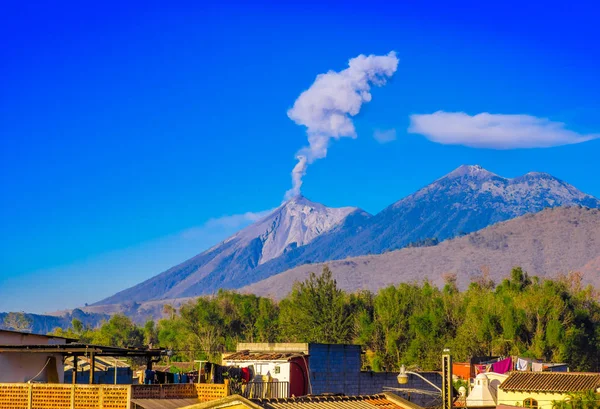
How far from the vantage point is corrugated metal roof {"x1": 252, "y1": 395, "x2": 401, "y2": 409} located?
21263mm

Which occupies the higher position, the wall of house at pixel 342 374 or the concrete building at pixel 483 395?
the wall of house at pixel 342 374

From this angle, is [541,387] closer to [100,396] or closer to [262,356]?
[262,356]

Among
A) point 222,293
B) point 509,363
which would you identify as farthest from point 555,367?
point 222,293

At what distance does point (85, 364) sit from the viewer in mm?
43312

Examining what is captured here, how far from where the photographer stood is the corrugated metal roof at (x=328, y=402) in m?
21.3

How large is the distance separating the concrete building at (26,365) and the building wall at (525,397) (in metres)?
24.2

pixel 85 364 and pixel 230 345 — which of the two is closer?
pixel 85 364

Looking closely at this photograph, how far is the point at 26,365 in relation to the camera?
26.2 meters

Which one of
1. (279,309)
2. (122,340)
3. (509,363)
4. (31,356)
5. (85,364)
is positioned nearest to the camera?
(31,356)

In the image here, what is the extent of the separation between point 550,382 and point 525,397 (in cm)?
138

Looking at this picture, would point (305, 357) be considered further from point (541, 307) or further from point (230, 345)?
point (230, 345)

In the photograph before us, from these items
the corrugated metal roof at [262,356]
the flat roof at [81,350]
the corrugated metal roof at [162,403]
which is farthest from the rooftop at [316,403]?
the corrugated metal roof at [262,356]

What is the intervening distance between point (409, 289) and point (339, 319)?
16.2m

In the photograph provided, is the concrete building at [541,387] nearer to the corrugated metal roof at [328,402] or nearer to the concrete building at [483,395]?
the concrete building at [483,395]
